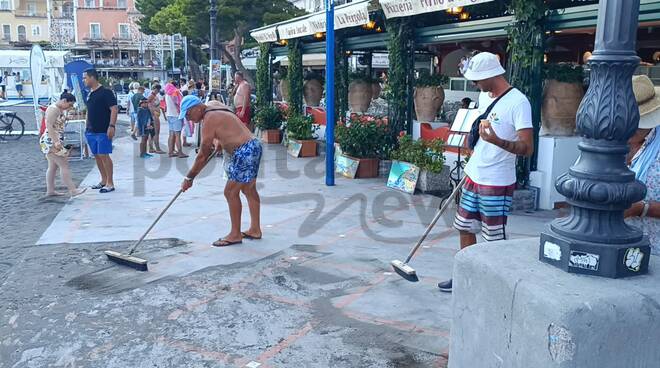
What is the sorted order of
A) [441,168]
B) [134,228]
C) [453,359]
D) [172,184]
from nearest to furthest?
[453,359], [134,228], [441,168], [172,184]

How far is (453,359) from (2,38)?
88580 mm

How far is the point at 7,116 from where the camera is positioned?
57.5 feet

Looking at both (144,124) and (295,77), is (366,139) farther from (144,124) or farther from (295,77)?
(144,124)

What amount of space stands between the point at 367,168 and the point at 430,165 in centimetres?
155

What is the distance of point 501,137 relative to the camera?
4.15 m

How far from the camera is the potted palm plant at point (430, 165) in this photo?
865 cm

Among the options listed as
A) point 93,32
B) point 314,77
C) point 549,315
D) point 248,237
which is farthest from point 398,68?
point 93,32

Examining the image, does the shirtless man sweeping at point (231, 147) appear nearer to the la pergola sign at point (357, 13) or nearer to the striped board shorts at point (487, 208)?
the striped board shorts at point (487, 208)

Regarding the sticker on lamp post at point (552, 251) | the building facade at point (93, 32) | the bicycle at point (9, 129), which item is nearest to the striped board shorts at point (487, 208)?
the sticker on lamp post at point (552, 251)

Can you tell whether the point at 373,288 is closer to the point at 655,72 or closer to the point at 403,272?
the point at 403,272

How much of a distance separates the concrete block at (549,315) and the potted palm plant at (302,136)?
31.6 ft

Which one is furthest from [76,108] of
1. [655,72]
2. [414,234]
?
[655,72]

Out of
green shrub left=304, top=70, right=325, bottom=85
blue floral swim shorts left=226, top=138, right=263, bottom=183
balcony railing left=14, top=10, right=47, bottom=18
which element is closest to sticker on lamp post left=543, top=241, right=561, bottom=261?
blue floral swim shorts left=226, top=138, right=263, bottom=183

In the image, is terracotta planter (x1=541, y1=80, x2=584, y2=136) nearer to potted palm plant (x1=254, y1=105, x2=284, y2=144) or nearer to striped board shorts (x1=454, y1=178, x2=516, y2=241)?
striped board shorts (x1=454, y1=178, x2=516, y2=241)
